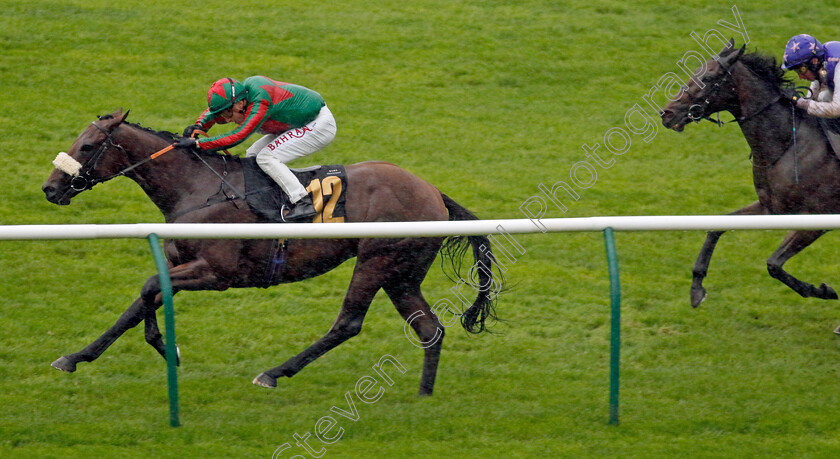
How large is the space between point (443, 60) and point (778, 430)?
6.89 meters

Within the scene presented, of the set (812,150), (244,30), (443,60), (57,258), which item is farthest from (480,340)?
(244,30)

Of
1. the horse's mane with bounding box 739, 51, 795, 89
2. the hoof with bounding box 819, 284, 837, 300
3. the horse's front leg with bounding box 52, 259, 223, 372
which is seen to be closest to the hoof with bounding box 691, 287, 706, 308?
the hoof with bounding box 819, 284, 837, 300

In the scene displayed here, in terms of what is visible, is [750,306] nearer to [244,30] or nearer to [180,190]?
[180,190]

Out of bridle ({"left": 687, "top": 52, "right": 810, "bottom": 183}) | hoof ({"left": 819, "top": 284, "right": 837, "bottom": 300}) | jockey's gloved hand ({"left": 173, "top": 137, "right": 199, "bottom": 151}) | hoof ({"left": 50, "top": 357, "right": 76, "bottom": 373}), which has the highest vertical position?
jockey's gloved hand ({"left": 173, "top": 137, "right": 199, "bottom": 151})

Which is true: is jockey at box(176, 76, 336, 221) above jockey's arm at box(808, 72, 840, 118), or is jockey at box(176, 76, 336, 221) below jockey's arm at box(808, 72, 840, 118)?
above

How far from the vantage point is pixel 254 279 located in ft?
18.8

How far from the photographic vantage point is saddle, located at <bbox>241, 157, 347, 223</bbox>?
5.70 metres

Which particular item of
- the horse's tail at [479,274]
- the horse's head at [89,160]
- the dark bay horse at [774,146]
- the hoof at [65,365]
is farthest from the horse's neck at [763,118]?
the hoof at [65,365]

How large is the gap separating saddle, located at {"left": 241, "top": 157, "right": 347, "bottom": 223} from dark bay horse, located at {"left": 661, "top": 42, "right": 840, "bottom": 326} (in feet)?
8.09

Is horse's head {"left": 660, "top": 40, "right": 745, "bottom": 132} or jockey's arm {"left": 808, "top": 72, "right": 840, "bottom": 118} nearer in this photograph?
jockey's arm {"left": 808, "top": 72, "right": 840, "bottom": 118}

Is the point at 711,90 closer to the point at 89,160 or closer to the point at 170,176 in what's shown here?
the point at 170,176

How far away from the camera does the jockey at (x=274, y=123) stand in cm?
571

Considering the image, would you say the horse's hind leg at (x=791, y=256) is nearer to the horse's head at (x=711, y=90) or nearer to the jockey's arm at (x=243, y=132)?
the horse's head at (x=711, y=90)

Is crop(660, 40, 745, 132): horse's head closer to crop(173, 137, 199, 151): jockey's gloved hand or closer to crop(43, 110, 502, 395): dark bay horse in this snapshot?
crop(43, 110, 502, 395): dark bay horse
